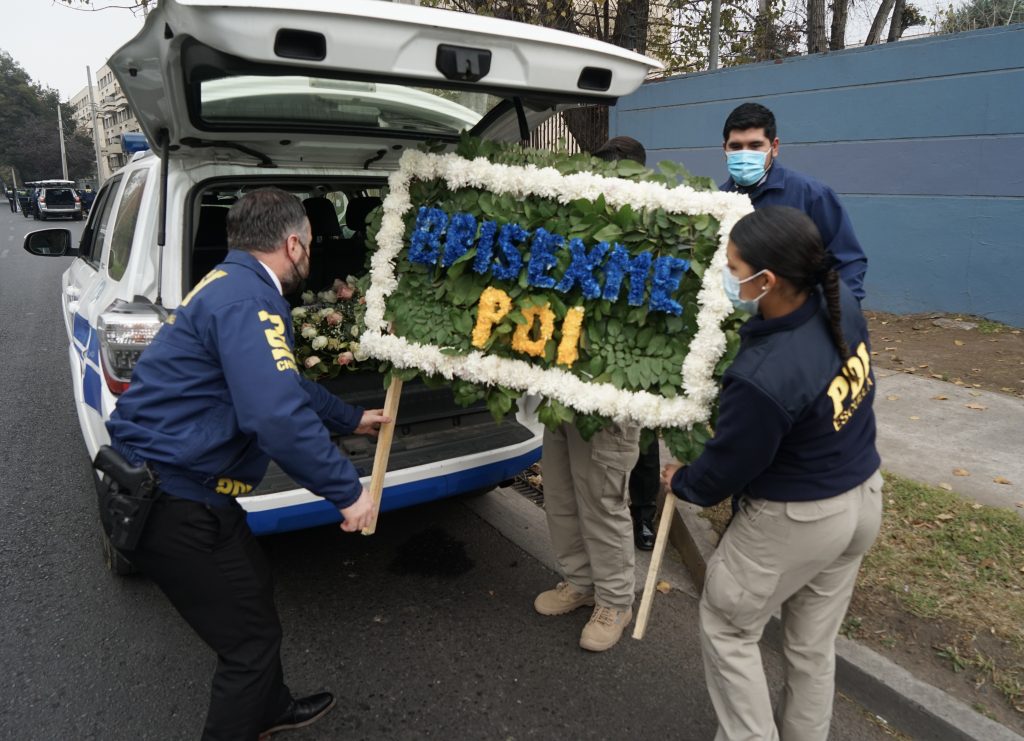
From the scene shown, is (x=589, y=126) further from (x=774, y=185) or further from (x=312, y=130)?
(x=774, y=185)

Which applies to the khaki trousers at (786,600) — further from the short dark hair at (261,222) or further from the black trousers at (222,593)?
the short dark hair at (261,222)

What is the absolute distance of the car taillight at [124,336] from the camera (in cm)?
274

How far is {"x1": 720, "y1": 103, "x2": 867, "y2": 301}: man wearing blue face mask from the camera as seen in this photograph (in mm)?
2846

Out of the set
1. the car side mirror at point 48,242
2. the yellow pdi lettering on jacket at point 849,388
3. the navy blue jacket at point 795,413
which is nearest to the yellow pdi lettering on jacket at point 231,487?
the navy blue jacket at point 795,413

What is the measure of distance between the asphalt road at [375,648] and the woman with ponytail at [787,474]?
24.9 inches

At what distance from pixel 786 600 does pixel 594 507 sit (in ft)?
3.13

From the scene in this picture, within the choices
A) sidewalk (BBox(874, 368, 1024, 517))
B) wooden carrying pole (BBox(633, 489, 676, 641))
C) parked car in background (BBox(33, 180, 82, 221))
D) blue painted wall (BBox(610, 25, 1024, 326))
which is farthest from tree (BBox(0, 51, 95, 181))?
wooden carrying pole (BBox(633, 489, 676, 641))

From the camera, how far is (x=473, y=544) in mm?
3939

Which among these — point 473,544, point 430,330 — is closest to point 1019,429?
point 473,544

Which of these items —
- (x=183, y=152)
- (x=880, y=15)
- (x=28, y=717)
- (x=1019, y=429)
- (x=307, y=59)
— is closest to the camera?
(x=307, y=59)

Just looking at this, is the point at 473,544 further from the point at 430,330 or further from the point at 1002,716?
the point at 1002,716

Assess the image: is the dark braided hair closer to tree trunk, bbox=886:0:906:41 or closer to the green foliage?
the green foliage

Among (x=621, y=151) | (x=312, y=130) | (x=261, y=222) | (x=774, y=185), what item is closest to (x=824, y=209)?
(x=774, y=185)

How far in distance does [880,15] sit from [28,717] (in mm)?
13346
